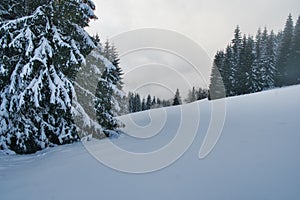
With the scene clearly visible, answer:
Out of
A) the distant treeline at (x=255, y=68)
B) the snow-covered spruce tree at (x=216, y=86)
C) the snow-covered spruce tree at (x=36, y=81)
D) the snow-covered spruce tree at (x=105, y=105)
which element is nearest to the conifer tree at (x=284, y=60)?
the distant treeline at (x=255, y=68)

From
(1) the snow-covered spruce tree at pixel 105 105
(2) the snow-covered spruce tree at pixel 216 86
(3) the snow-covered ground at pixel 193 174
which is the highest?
(2) the snow-covered spruce tree at pixel 216 86

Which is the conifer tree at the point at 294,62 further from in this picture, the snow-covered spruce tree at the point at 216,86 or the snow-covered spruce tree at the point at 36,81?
the snow-covered spruce tree at the point at 36,81

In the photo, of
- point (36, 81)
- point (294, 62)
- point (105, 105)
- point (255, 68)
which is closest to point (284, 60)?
point (294, 62)

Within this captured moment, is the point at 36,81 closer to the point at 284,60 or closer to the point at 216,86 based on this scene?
the point at 216,86

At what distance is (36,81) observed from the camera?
7.07m

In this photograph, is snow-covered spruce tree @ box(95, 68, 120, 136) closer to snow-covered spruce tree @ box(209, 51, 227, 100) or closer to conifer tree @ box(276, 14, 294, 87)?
snow-covered spruce tree @ box(209, 51, 227, 100)

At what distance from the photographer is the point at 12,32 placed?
7543mm

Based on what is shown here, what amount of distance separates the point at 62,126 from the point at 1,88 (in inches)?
102

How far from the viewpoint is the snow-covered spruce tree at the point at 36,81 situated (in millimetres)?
7105

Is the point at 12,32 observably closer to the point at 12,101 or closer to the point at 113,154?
the point at 12,101

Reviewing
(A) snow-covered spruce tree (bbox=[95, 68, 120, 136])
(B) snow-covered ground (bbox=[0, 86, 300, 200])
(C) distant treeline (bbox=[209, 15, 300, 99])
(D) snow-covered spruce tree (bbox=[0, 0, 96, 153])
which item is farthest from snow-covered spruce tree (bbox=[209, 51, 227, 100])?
(B) snow-covered ground (bbox=[0, 86, 300, 200])

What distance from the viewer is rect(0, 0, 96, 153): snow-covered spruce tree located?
23.3 ft

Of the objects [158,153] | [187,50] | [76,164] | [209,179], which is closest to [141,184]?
[209,179]

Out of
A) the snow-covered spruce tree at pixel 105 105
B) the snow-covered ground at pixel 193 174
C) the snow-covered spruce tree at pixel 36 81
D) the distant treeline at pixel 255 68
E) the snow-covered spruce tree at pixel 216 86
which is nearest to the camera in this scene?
the snow-covered ground at pixel 193 174
